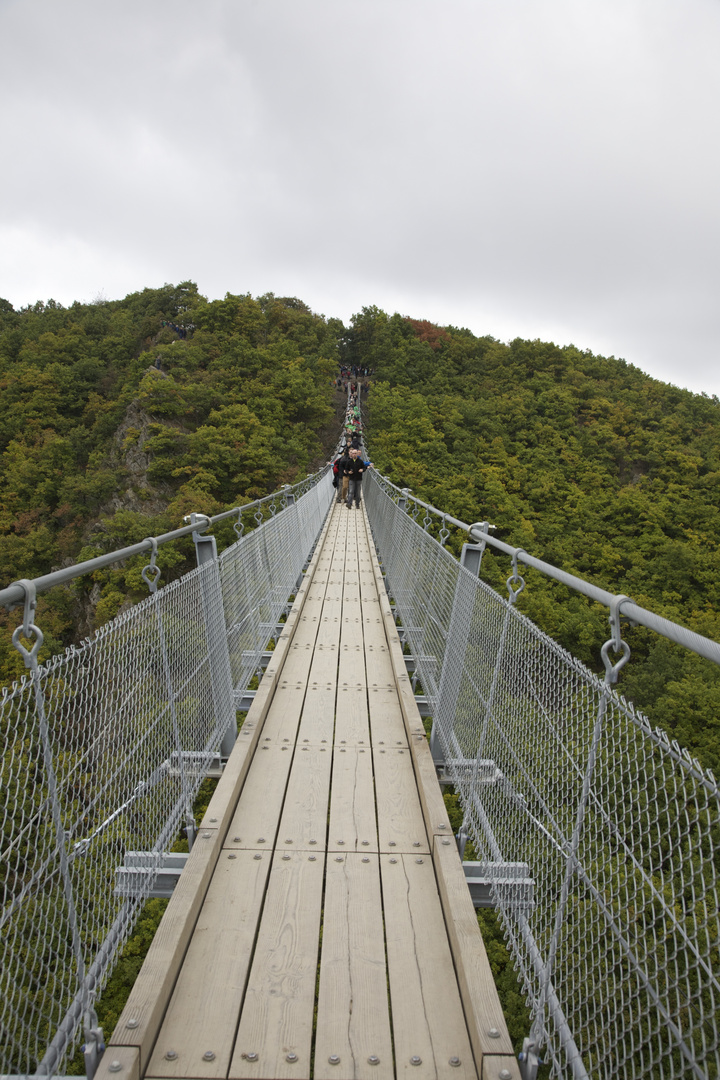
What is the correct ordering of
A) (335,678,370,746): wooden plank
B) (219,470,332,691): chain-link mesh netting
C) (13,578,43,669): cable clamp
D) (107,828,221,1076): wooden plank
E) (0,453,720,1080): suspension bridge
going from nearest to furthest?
1. (13,578,43,669): cable clamp
2. (0,453,720,1080): suspension bridge
3. (107,828,221,1076): wooden plank
4. (335,678,370,746): wooden plank
5. (219,470,332,691): chain-link mesh netting

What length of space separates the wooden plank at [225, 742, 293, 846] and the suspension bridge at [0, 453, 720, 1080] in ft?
0.05

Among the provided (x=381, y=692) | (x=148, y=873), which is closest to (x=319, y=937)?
(x=148, y=873)

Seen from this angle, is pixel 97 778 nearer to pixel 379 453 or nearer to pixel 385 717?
pixel 385 717

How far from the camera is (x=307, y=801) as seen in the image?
2.97m

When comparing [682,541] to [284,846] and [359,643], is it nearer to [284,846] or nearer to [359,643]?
[359,643]

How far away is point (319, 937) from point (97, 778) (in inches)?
40.2

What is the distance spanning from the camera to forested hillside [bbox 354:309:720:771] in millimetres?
23062

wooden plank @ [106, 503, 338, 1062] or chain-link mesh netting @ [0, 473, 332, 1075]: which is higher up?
chain-link mesh netting @ [0, 473, 332, 1075]

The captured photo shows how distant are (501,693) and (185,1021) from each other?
159 cm

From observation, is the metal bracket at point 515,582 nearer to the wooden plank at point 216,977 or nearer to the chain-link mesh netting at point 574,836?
the chain-link mesh netting at point 574,836

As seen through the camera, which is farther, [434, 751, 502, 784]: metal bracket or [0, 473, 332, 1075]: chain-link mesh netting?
[434, 751, 502, 784]: metal bracket

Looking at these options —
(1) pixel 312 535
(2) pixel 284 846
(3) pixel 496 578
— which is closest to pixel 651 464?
(3) pixel 496 578

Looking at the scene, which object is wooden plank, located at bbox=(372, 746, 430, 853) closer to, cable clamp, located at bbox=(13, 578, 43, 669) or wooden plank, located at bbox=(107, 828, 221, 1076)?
wooden plank, located at bbox=(107, 828, 221, 1076)

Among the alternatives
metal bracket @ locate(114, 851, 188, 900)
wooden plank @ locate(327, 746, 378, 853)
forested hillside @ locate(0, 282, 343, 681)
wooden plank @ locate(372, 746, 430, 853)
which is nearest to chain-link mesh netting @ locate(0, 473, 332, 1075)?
metal bracket @ locate(114, 851, 188, 900)
